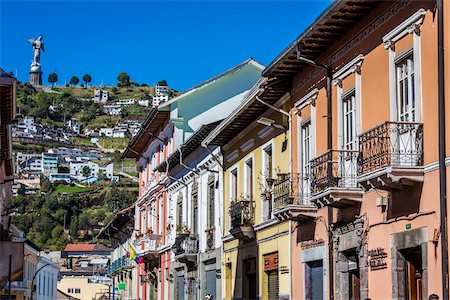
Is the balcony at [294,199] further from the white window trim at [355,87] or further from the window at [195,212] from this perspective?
the window at [195,212]

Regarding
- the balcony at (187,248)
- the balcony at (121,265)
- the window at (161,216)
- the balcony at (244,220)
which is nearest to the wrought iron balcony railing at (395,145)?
the balcony at (244,220)

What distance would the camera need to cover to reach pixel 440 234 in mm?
14555

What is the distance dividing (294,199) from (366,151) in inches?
205

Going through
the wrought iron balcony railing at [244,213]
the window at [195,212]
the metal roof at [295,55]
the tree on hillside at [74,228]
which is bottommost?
the wrought iron balcony railing at [244,213]

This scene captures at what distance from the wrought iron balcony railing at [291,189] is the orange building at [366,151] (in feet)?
0.15

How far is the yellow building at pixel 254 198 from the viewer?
23.6 meters

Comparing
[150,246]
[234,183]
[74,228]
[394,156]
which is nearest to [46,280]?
[150,246]

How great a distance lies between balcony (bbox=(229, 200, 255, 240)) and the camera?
26312 mm

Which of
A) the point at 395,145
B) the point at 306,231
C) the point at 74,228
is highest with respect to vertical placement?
the point at 74,228

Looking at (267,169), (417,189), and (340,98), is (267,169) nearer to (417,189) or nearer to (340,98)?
(340,98)

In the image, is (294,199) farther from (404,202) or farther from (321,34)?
(404,202)

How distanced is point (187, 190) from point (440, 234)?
22184 mm

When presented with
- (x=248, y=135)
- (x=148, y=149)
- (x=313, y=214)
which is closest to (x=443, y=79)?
(x=313, y=214)

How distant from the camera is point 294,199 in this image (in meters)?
21.5
